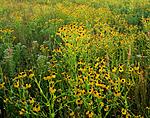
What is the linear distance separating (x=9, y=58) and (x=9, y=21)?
9.89 ft

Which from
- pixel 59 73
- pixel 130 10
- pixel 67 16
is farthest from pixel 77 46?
pixel 130 10

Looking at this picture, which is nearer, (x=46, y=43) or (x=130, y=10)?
(x=46, y=43)

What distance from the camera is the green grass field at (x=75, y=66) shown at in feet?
9.34

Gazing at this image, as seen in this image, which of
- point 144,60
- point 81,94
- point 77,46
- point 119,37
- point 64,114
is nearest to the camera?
point 81,94

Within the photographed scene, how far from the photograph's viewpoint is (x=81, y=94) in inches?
109

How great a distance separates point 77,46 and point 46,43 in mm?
1422

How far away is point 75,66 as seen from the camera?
3.35m

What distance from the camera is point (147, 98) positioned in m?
3.22

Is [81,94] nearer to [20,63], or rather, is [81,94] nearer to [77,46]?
[77,46]

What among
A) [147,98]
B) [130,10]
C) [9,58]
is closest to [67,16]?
[130,10]

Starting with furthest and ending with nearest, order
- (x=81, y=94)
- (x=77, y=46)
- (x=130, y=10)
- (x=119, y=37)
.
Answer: (x=130, y=10), (x=119, y=37), (x=77, y=46), (x=81, y=94)

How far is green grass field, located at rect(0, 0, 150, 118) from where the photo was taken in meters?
2.85

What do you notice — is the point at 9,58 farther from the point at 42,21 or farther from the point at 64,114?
the point at 42,21

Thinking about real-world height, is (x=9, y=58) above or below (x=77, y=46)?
below
